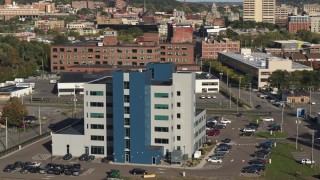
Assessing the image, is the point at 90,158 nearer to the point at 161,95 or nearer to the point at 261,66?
Result: the point at 161,95

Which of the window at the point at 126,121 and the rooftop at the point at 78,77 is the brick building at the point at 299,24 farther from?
the window at the point at 126,121

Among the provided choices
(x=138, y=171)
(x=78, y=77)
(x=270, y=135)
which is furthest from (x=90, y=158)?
(x=78, y=77)

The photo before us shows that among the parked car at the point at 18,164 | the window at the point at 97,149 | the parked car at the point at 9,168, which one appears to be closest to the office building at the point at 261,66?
the window at the point at 97,149

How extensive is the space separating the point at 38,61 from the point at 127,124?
32.8 meters

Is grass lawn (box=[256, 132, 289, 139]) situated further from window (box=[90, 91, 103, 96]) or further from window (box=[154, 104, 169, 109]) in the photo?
window (box=[90, 91, 103, 96])

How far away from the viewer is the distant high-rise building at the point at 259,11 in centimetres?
10362

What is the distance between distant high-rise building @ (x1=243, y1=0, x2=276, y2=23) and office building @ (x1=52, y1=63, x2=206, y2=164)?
3273 inches

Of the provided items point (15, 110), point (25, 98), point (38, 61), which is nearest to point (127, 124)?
point (15, 110)

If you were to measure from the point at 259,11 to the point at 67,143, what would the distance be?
85.8 meters

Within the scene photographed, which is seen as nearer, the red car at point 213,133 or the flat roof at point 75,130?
the flat roof at point 75,130

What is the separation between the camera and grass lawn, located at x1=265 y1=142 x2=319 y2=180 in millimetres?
19531

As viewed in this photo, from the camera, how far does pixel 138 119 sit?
20875 millimetres

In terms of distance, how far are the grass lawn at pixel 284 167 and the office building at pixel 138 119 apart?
2.80m

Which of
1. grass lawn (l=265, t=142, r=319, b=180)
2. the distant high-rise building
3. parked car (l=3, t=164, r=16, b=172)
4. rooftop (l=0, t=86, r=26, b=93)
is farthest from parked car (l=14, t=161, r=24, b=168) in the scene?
the distant high-rise building
